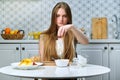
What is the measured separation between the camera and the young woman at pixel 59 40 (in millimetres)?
2254

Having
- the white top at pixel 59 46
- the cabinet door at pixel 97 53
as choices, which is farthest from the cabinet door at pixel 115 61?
the white top at pixel 59 46

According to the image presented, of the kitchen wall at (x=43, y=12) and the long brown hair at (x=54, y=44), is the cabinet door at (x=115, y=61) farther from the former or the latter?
the long brown hair at (x=54, y=44)

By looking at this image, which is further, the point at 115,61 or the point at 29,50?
the point at 29,50

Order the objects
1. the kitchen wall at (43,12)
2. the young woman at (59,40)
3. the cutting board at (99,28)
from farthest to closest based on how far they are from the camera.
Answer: the kitchen wall at (43,12)
the cutting board at (99,28)
the young woman at (59,40)

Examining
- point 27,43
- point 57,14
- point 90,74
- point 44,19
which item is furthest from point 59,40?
point 44,19

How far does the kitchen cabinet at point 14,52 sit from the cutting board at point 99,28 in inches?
34.9

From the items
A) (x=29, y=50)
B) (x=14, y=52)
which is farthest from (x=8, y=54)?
(x=29, y=50)

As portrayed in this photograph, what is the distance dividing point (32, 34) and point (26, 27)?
1.06 feet

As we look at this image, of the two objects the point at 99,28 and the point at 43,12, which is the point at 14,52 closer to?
the point at 43,12

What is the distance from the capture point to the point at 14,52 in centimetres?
367

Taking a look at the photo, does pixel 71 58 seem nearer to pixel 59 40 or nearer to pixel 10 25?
pixel 59 40

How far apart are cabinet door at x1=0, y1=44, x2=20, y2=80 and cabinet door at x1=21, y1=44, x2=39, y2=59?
0.07m

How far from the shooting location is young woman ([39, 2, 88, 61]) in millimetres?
2254

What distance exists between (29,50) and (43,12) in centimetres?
76
